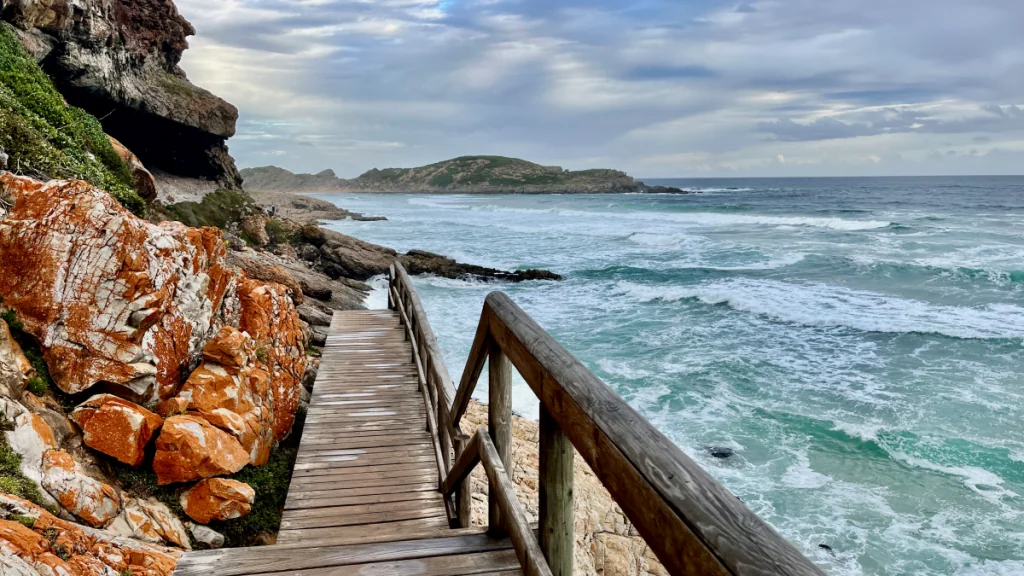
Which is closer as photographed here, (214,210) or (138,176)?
(138,176)

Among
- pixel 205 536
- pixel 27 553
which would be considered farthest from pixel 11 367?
pixel 27 553

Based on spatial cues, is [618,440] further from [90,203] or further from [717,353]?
[717,353]

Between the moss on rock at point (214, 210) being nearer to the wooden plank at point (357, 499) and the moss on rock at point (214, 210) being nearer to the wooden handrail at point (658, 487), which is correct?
the wooden plank at point (357, 499)

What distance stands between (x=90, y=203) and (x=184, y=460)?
2911mm

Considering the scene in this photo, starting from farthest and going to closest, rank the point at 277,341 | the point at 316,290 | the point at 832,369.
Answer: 1. the point at 316,290
2. the point at 832,369
3. the point at 277,341

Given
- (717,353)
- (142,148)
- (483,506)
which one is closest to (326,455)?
(483,506)

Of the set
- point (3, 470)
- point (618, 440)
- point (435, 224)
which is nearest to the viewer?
point (618, 440)

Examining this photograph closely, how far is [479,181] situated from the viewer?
15675cm

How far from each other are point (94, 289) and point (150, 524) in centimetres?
248

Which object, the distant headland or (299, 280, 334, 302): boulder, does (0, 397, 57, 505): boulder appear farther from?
the distant headland

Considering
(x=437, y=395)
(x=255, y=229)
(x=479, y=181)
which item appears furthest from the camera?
(x=479, y=181)

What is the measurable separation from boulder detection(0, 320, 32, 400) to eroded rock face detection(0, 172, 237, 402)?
0.27 metres

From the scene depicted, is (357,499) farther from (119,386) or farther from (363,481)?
(119,386)

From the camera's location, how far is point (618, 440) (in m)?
1.44
